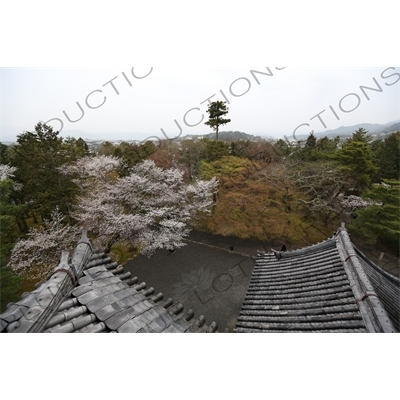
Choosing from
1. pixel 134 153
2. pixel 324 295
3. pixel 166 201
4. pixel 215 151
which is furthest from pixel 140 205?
pixel 324 295

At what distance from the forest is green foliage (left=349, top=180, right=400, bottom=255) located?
0.18 ft

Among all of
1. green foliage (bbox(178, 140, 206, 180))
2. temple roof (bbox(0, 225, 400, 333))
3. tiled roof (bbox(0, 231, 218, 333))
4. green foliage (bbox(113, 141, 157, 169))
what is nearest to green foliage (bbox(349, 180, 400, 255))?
temple roof (bbox(0, 225, 400, 333))

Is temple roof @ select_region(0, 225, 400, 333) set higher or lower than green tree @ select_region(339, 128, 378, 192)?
higher

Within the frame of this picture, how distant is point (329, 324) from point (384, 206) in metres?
11.4

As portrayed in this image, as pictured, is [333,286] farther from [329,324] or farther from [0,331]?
[0,331]

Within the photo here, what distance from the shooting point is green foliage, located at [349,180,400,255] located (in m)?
12.7

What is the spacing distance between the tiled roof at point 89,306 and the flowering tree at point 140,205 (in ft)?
26.2

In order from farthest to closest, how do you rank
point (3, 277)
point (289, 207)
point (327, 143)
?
1. point (327, 143)
2. point (289, 207)
3. point (3, 277)

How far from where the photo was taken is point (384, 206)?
12938mm

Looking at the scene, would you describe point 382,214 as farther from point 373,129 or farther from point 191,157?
point 191,157

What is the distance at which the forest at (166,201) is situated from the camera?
13016 mm

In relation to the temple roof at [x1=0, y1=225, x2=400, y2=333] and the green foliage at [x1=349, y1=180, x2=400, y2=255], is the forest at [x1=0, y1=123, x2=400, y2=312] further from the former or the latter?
the temple roof at [x1=0, y1=225, x2=400, y2=333]

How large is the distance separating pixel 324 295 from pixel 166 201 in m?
12.2

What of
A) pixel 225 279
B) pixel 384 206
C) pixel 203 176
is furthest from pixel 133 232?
pixel 384 206
